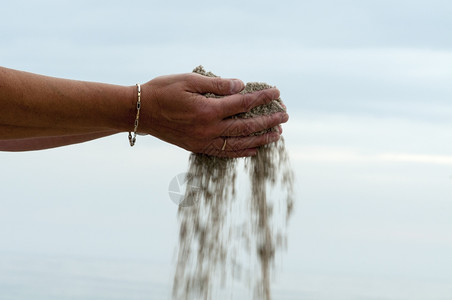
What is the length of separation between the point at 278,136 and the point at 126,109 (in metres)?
0.63

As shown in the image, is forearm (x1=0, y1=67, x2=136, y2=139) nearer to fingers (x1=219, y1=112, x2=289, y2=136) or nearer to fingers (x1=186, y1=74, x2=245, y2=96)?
fingers (x1=186, y1=74, x2=245, y2=96)

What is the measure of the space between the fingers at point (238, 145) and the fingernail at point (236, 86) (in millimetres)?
186

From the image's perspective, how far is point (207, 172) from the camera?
313 centimetres

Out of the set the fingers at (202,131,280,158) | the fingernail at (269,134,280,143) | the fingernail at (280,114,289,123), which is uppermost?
the fingernail at (280,114,289,123)

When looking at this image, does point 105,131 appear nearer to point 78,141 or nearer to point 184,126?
point 78,141

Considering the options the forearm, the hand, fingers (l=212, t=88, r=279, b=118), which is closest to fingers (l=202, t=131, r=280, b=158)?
the hand

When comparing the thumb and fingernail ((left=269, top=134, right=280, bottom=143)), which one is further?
fingernail ((left=269, top=134, right=280, bottom=143))

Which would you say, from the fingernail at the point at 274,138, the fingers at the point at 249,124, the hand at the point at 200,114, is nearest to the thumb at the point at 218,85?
the hand at the point at 200,114

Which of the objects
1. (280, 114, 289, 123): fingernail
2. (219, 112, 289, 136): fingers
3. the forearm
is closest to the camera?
the forearm

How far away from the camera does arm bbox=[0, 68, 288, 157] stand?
111 inches

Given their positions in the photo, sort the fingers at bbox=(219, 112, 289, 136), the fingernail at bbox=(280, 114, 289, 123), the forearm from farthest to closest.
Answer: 1. the fingernail at bbox=(280, 114, 289, 123)
2. the fingers at bbox=(219, 112, 289, 136)
3. the forearm

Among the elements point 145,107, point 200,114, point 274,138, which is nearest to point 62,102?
point 145,107

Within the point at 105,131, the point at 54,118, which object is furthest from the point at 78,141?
the point at 54,118

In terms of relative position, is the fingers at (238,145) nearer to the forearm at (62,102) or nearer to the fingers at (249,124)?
the fingers at (249,124)
